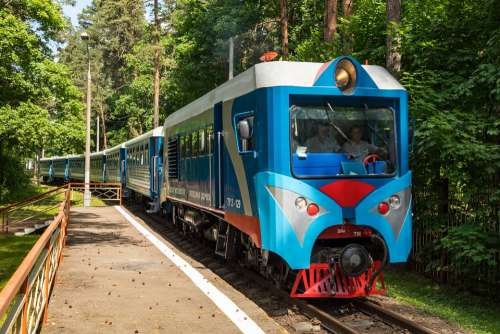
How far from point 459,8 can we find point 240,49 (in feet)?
78.1

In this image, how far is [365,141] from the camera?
319 inches

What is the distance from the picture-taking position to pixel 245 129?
8.15m

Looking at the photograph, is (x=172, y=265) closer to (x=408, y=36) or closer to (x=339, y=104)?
(x=339, y=104)

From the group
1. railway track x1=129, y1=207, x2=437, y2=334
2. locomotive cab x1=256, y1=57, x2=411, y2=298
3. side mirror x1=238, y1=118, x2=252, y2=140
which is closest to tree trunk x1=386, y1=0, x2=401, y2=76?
locomotive cab x1=256, y1=57, x2=411, y2=298

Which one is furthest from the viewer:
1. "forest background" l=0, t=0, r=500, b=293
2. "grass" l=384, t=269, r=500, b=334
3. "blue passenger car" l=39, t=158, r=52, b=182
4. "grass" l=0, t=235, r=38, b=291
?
"blue passenger car" l=39, t=158, r=52, b=182

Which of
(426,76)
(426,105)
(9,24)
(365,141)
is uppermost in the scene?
(9,24)

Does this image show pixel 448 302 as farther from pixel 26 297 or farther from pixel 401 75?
pixel 26 297

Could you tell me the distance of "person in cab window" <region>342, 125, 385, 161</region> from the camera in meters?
8.00

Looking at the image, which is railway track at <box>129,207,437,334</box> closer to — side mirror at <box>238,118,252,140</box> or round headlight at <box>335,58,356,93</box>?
side mirror at <box>238,118,252,140</box>

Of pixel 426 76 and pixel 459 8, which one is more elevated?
pixel 459 8

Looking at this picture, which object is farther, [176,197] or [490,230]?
[176,197]

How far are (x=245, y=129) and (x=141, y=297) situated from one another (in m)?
2.82

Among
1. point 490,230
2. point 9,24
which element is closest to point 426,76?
point 490,230

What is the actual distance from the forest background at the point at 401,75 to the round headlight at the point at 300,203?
238 cm
